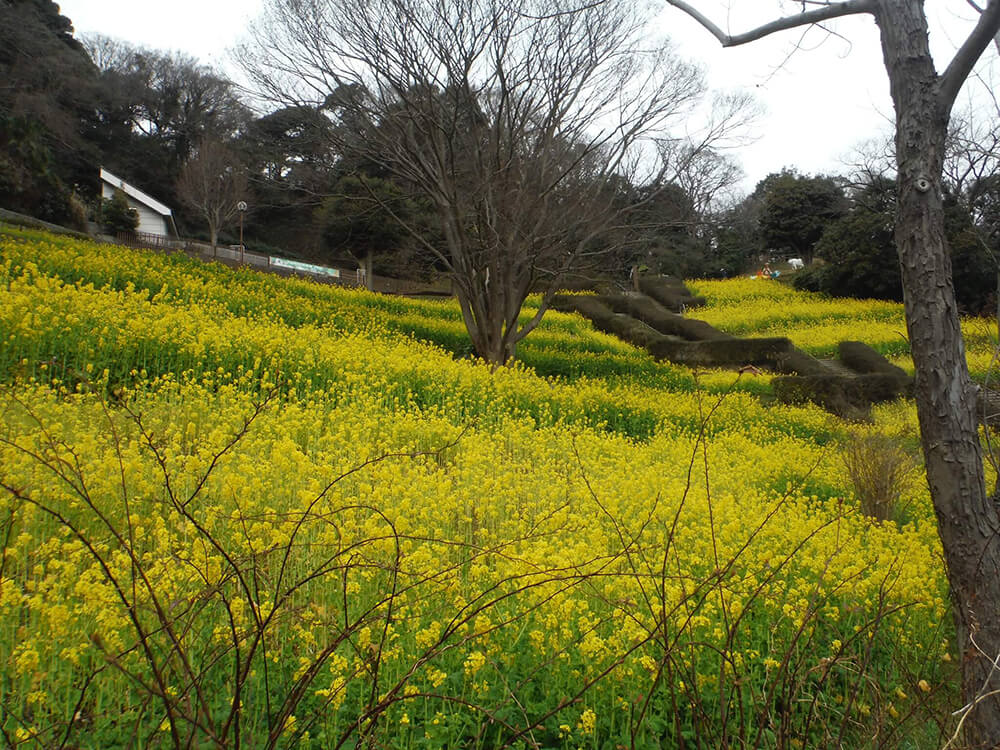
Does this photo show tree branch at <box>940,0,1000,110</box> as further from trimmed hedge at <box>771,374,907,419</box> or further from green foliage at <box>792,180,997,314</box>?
green foliage at <box>792,180,997,314</box>

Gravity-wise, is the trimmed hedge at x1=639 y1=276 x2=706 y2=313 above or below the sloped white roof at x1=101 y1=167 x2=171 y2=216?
below

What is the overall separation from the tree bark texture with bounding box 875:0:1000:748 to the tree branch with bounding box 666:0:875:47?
184mm

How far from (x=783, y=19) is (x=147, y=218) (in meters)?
36.2

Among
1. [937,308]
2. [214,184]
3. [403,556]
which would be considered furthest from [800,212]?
[403,556]

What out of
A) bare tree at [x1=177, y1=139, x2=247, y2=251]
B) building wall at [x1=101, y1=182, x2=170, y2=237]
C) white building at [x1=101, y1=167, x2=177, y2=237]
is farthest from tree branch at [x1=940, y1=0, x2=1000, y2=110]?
building wall at [x1=101, y1=182, x2=170, y2=237]

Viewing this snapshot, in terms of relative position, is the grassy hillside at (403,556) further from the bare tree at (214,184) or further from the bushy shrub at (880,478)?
the bare tree at (214,184)

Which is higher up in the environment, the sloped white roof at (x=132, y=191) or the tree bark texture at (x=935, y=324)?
the sloped white roof at (x=132, y=191)

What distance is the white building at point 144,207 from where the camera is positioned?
32.0 meters

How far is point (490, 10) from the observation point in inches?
408

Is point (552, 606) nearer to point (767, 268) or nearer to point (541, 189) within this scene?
point (541, 189)

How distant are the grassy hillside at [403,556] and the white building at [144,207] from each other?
82.1 ft

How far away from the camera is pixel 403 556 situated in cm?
292

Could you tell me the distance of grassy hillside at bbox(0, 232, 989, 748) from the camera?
1951mm

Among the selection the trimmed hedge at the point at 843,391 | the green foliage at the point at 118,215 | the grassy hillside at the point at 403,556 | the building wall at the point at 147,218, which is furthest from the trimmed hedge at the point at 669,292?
the building wall at the point at 147,218
